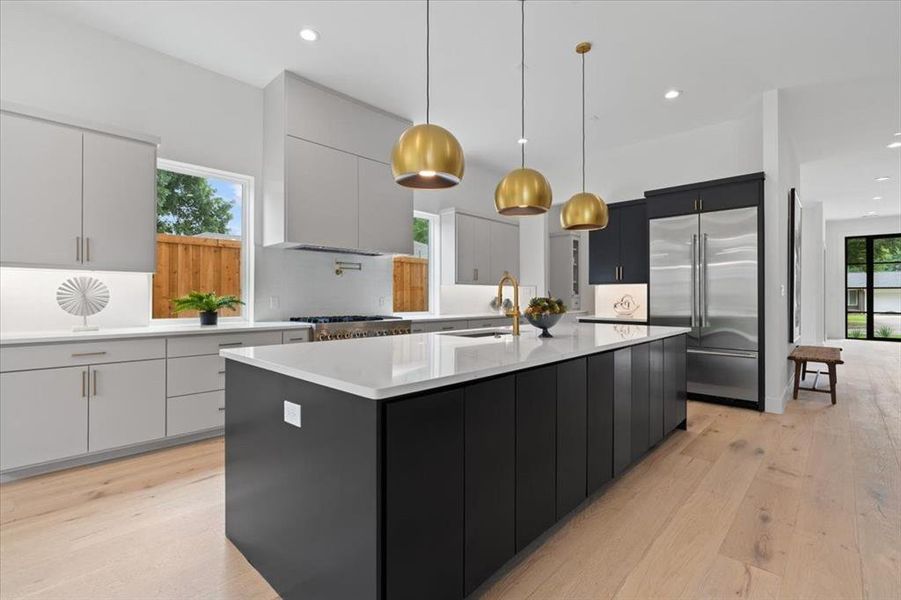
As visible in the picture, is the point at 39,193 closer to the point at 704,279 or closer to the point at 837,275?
the point at 704,279

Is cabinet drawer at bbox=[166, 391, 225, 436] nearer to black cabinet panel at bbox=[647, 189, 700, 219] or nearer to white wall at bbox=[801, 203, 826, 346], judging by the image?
black cabinet panel at bbox=[647, 189, 700, 219]

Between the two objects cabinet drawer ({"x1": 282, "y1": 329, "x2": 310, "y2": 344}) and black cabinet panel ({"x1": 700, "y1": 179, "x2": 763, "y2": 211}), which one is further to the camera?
black cabinet panel ({"x1": 700, "y1": 179, "x2": 763, "y2": 211})

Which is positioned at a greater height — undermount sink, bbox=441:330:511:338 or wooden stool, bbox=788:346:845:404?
undermount sink, bbox=441:330:511:338

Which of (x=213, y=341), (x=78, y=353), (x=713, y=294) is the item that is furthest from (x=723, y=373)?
(x=78, y=353)

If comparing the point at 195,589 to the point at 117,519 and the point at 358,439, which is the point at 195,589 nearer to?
the point at 117,519

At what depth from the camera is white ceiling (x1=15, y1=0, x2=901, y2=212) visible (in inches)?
122

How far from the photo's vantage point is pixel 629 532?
2.11 m

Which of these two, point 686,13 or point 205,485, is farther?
point 686,13

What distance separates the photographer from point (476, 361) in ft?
5.70

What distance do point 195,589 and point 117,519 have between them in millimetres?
919

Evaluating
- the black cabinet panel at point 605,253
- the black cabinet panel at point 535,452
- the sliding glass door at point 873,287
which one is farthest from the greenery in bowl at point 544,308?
the sliding glass door at point 873,287

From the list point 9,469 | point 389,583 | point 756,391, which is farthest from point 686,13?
point 9,469

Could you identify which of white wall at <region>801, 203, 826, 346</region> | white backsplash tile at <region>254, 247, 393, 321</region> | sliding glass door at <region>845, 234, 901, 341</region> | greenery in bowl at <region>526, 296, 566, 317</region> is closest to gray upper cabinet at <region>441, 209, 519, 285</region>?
white backsplash tile at <region>254, 247, 393, 321</region>

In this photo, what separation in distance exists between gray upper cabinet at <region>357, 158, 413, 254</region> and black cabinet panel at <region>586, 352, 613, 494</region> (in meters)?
2.96
